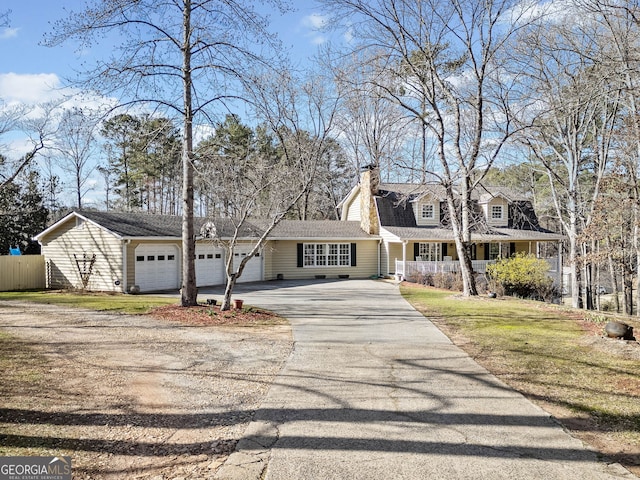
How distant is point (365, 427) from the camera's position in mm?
4516

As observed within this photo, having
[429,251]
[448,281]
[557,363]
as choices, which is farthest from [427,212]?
[557,363]

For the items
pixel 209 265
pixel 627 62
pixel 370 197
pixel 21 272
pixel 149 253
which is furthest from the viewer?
pixel 370 197

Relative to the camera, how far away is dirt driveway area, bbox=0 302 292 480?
155 inches

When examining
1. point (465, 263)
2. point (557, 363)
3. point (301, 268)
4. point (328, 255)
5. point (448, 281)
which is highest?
point (328, 255)

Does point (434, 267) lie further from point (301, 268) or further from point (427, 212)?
point (301, 268)

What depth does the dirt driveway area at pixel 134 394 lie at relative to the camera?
3.94 m

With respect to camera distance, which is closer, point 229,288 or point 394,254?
point 229,288

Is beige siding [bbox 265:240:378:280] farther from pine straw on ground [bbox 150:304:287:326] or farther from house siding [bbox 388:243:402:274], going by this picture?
pine straw on ground [bbox 150:304:287:326]

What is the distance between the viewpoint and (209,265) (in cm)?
2089

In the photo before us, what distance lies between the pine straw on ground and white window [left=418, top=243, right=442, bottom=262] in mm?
14137

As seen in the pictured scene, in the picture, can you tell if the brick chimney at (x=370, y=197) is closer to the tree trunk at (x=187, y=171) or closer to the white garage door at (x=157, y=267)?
the white garage door at (x=157, y=267)

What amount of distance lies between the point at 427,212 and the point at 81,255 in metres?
18.1

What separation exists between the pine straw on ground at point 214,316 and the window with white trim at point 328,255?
12403 millimetres

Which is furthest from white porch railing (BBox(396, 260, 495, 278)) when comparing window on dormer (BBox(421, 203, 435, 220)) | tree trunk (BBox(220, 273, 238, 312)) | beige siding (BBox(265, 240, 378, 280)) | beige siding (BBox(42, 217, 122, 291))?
beige siding (BBox(42, 217, 122, 291))
